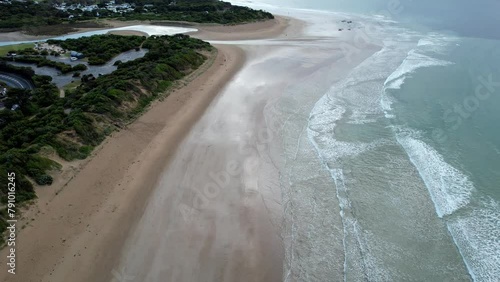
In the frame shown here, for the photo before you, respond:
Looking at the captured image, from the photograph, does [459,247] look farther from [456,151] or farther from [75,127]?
[75,127]

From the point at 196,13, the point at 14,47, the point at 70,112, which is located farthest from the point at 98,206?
the point at 196,13

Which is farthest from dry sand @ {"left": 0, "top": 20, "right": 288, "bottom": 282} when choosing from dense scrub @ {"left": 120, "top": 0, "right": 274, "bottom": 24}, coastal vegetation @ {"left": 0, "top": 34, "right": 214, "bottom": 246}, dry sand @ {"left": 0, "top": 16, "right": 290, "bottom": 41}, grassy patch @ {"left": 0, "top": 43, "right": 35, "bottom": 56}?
dense scrub @ {"left": 120, "top": 0, "right": 274, "bottom": 24}

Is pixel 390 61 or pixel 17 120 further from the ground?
pixel 390 61

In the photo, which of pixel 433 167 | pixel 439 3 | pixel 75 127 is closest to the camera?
pixel 433 167

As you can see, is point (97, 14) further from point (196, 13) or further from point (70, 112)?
point (70, 112)

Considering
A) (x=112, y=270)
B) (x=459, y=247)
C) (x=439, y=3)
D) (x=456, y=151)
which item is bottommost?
(x=112, y=270)

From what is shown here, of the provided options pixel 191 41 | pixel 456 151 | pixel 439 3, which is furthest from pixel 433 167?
pixel 439 3
